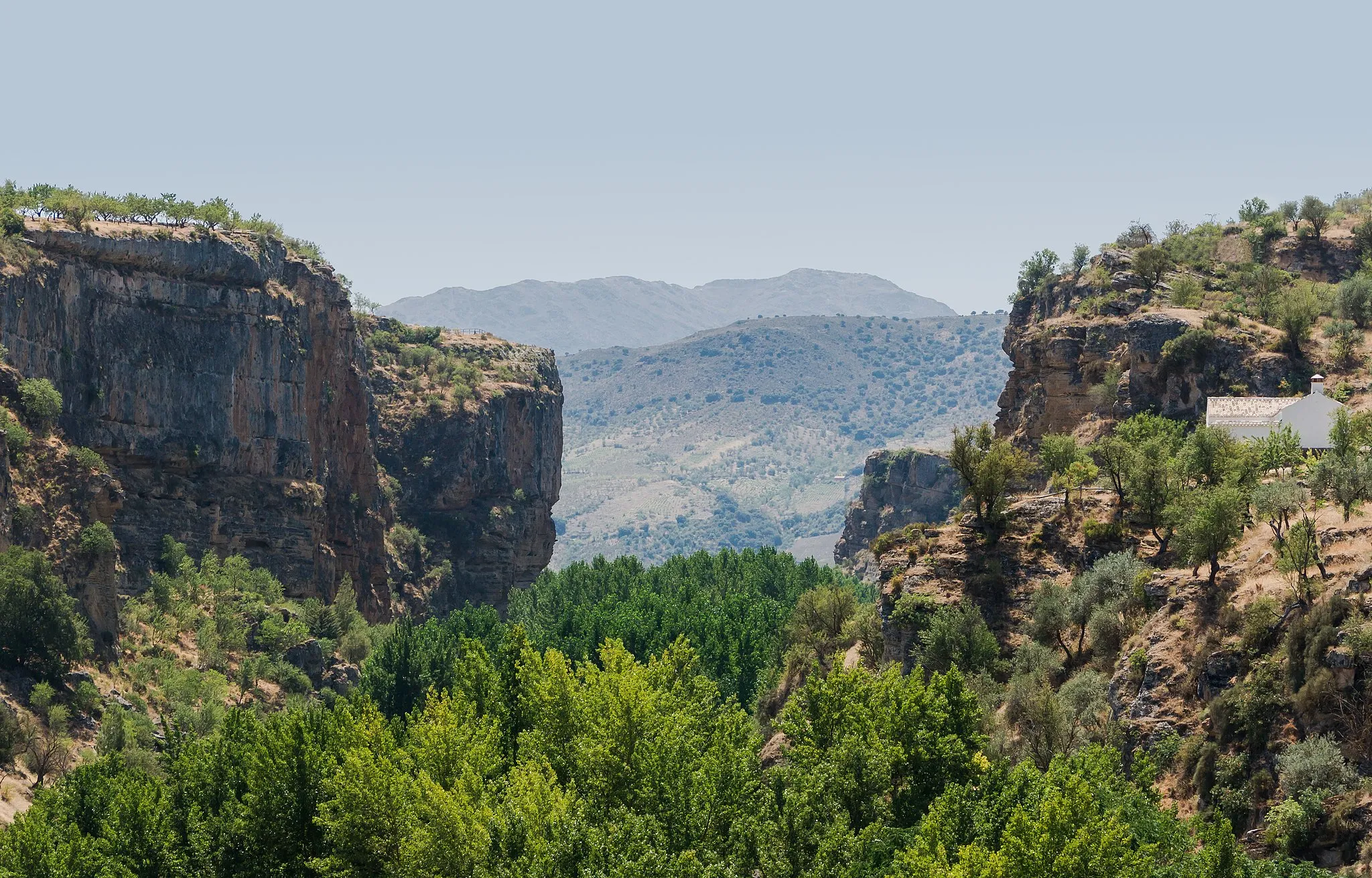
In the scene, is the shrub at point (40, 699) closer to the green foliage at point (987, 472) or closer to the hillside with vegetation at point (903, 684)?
the hillside with vegetation at point (903, 684)

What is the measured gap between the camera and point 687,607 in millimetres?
139750

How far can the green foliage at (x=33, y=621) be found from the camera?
106812 millimetres

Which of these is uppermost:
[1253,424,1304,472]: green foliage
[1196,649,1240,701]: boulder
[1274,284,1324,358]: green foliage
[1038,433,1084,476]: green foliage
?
[1274,284,1324,358]: green foliage

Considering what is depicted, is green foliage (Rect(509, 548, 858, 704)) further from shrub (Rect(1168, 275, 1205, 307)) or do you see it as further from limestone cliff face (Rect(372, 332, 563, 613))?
shrub (Rect(1168, 275, 1205, 307))

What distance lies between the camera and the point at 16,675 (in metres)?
107

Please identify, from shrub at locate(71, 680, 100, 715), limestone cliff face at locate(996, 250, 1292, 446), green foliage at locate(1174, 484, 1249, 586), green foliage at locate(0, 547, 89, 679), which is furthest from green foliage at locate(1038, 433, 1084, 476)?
green foliage at locate(0, 547, 89, 679)

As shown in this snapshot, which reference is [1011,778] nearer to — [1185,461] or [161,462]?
[1185,461]

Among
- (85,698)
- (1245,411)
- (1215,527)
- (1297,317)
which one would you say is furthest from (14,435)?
(1297,317)

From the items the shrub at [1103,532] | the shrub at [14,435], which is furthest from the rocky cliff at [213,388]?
the shrub at [1103,532]

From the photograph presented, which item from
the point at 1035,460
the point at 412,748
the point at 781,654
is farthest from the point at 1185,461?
the point at 412,748

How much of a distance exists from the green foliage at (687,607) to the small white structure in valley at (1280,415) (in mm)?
31907

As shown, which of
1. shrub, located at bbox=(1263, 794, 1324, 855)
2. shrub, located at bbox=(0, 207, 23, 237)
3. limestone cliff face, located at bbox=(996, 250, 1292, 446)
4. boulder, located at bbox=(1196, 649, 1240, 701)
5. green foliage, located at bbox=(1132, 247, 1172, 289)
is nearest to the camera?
shrub, located at bbox=(1263, 794, 1324, 855)

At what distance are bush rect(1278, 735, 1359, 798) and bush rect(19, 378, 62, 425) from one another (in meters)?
90.9

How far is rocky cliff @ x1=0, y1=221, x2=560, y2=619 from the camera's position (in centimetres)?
12988
